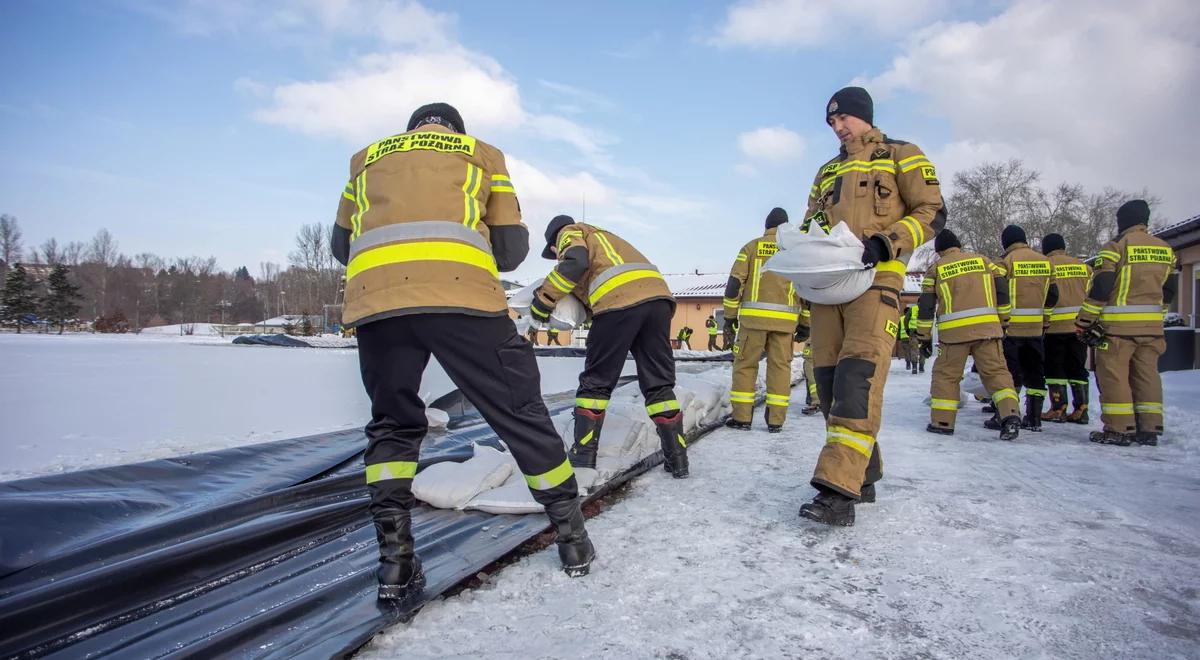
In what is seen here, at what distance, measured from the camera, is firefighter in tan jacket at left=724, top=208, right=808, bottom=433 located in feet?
17.0

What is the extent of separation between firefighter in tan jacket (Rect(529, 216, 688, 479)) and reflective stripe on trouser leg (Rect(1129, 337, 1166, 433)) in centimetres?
380

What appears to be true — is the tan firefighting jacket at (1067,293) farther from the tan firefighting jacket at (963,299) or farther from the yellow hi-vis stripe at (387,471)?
the yellow hi-vis stripe at (387,471)

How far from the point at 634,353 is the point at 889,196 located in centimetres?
164

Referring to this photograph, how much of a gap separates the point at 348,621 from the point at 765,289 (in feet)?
14.2

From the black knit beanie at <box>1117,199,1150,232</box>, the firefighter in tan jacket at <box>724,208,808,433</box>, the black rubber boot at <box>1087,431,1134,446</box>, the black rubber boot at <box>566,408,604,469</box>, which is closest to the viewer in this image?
the black rubber boot at <box>566,408,604,469</box>

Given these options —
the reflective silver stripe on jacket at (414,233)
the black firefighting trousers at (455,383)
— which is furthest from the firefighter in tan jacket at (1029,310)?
the reflective silver stripe on jacket at (414,233)

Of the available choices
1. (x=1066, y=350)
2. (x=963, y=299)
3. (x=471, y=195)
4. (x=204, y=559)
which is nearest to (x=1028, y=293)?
(x=1066, y=350)

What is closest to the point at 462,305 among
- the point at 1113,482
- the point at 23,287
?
the point at 1113,482

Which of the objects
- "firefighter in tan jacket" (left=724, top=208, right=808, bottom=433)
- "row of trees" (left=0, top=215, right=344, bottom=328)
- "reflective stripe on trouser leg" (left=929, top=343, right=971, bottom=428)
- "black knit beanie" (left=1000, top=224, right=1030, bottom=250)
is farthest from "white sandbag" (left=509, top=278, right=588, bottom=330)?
"row of trees" (left=0, top=215, right=344, bottom=328)

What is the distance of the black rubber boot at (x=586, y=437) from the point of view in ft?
10.8

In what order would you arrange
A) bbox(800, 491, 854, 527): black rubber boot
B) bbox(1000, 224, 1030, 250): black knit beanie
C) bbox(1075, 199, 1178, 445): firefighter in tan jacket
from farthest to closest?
bbox(1000, 224, 1030, 250): black knit beanie → bbox(1075, 199, 1178, 445): firefighter in tan jacket → bbox(800, 491, 854, 527): black rubber boot

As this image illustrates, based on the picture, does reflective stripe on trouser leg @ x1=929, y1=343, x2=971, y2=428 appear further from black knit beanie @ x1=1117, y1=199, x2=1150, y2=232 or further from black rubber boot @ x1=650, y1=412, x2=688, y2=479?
black rubber boot @ x1=650, y1=412, x2=688, y2=479

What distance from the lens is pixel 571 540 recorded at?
7.10 ft

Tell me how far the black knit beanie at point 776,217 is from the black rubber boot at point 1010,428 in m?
2.43
